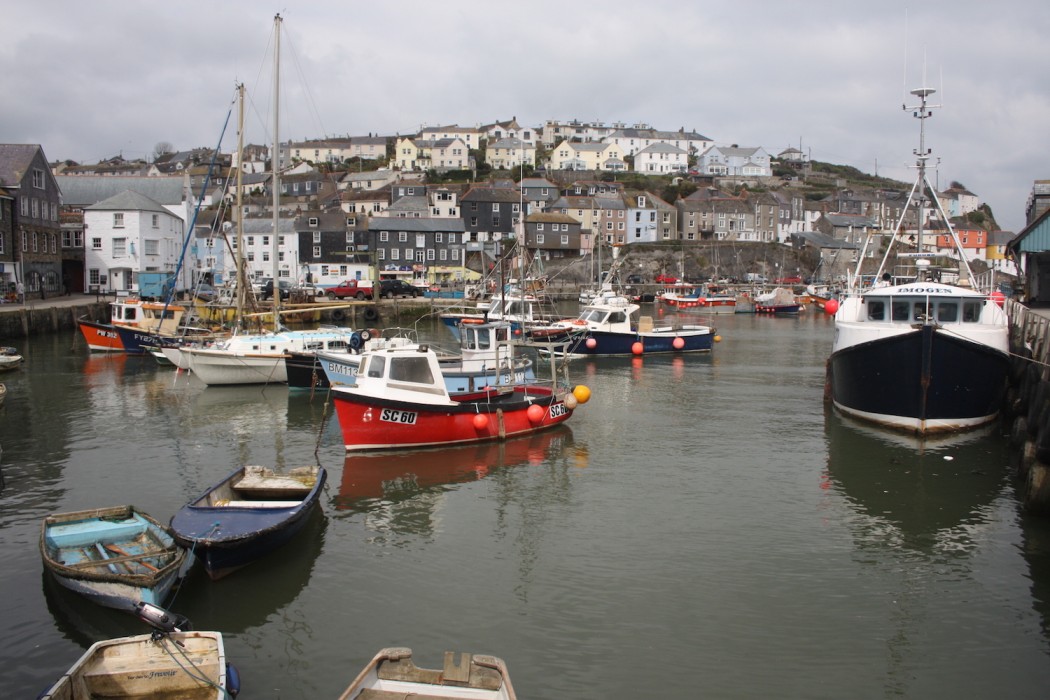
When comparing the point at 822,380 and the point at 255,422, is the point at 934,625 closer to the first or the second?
the point at 255,422

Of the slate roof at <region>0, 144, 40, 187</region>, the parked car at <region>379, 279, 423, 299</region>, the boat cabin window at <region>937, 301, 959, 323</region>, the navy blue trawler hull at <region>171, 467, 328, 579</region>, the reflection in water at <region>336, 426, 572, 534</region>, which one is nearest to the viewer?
the navy blue trawler hull at <region>171, 467, 328, 579</region>

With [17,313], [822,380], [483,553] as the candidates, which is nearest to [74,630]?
[483,553]

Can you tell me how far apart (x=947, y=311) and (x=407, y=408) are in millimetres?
16501

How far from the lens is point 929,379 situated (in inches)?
920

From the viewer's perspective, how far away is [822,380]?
36.9m

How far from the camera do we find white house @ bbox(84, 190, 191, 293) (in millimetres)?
65688

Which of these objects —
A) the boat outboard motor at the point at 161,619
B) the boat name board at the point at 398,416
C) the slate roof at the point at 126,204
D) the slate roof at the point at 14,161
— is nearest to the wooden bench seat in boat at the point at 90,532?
the boat outboard motor at the point at 161,619

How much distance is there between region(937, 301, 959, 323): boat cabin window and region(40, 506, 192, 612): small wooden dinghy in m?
22.0

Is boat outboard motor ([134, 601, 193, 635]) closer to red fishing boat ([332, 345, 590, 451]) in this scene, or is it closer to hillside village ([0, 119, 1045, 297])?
red fishing boat ([332, 345, 590, 451])

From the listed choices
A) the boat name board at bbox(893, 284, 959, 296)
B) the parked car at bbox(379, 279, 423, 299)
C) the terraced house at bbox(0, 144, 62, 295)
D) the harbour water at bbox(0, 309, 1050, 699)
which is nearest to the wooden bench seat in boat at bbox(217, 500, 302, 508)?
the harbour water at bbox(0, 309, 1050, 699)

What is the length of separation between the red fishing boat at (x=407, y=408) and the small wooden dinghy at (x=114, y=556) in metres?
7.02

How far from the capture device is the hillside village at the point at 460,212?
66.0 m

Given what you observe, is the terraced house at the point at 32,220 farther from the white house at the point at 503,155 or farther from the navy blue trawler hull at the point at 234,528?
the white house at the point at 503,155

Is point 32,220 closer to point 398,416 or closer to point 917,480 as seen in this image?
point 398,416
